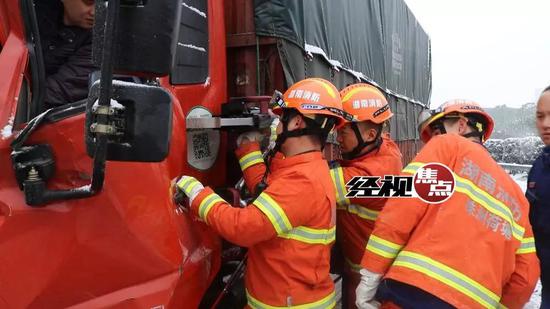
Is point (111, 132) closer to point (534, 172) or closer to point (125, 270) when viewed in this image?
point (125, 270)

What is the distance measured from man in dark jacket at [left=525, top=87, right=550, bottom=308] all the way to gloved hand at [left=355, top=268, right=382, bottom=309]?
171cm

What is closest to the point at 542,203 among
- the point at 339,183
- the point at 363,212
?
the point at 363,212

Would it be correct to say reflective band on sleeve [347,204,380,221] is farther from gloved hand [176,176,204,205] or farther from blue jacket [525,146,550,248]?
blue jacket [525,146,550,248]

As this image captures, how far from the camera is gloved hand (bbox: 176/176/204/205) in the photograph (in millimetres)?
1684

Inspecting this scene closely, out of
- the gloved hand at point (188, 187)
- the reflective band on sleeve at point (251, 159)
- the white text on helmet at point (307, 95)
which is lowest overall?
the gloved hand at point (188, 187)

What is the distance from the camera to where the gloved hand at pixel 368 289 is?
1.96m

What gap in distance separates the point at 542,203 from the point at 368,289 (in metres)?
1.84

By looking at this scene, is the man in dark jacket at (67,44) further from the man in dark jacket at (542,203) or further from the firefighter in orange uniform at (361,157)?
the man in dark jacket at (542,203)

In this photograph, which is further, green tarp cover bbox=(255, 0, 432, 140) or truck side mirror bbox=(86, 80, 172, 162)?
green tarp cover bbox=(255, 0, 432, 140)

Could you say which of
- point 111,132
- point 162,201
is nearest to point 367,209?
point 162,201

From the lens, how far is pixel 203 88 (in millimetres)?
1994

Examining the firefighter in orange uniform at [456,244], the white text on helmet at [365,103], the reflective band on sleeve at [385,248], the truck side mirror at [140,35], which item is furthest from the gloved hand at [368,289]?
the truck side mirror at [140,35]

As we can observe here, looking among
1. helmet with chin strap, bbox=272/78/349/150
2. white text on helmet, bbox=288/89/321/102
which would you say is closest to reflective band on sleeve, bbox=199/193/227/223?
helmet with chin strap, bbox=272/78/349/150

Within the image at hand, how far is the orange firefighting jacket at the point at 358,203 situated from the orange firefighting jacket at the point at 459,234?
52 centimetres
